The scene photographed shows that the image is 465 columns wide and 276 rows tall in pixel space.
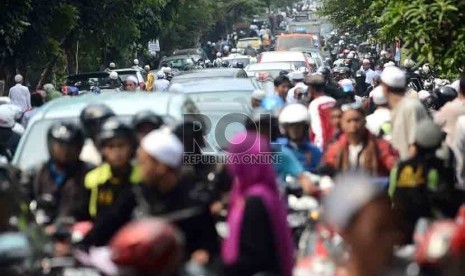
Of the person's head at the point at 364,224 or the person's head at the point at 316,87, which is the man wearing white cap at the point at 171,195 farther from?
the person's head at the point at 316,87

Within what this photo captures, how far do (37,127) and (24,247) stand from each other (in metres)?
4.97

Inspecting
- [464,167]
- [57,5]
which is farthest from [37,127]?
[57,5]

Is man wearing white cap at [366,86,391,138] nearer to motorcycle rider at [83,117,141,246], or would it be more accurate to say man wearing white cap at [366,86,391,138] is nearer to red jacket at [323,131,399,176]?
red jacket at [323,131,399,176]

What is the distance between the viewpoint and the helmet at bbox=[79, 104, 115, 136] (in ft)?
31.5

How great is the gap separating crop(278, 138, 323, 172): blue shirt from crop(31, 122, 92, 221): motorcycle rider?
2.45 m

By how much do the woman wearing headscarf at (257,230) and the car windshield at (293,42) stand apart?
46221 millimetres

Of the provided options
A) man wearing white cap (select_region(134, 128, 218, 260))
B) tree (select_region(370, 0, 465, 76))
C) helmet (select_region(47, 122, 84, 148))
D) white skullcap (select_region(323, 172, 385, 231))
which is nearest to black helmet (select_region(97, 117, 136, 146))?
helmet (select_region(47, 122, 84, 148))

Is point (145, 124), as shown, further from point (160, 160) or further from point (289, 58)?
point (289, 58)

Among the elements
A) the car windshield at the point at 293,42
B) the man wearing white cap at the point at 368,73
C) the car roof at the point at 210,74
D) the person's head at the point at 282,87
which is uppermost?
the person's head at the point at 282,87

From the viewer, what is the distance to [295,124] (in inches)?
412

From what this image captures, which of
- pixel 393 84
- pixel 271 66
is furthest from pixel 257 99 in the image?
pixel 271 66

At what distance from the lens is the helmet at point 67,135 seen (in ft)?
27.6

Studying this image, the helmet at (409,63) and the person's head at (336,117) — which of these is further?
the helmet at (409,63)

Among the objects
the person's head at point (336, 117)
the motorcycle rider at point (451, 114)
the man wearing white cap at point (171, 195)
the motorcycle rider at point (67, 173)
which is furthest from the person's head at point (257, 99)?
the man wearing white cap at point (171, 195)
